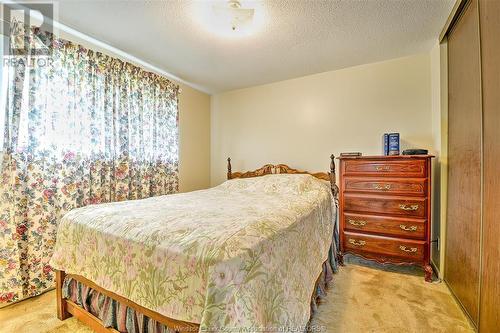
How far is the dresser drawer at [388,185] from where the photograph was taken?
7.11 feet

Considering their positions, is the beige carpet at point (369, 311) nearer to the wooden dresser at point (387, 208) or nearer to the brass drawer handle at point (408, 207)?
the wooden dresser at point (387, 208)

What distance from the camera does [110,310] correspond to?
1331 mm

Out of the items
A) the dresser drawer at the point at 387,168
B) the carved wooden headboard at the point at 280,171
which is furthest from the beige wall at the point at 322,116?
the dresser drawer at the point at 387,168

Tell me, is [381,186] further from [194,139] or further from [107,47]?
[107,47]

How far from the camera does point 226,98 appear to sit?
13.0ft

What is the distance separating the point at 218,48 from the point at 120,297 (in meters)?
2.37

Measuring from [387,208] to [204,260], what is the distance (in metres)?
2.05

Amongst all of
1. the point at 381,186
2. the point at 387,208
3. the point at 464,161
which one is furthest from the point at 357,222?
the point at 464,161

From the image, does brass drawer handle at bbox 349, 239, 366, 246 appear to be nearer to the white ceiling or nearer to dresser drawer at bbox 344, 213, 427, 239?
dresser drawer at bbox 344, 213, 427, 239

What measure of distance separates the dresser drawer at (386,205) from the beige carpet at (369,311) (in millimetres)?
633

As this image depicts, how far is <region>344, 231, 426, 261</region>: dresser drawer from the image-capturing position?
2164 millimetres

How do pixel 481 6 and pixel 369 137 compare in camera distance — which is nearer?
pixel 481 6

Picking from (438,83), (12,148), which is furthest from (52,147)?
(438,83)

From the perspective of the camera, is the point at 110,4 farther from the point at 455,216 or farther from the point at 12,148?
the point at 455,216
